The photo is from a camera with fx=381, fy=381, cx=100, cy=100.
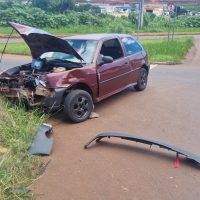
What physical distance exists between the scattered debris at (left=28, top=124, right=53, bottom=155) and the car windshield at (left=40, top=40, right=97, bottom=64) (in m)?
1.94

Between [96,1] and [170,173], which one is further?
[96,1]

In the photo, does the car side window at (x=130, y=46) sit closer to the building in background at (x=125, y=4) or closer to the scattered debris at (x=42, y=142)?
the scattered debris at (x=42, y=142)

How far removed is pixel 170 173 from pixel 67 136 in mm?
2146

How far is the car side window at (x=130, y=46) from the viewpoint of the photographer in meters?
9.17

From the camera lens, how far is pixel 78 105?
7289 millimetres

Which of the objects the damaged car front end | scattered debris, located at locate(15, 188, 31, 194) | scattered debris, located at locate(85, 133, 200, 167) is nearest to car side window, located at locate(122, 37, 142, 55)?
Answer: the damaged car front end

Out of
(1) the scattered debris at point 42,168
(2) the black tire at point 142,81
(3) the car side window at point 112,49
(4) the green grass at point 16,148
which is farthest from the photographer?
(2) the black tire at point 142,81

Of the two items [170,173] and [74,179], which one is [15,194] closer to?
[74,179]

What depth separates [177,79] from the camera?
40.0 feet

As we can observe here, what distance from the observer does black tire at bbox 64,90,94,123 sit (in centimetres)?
710

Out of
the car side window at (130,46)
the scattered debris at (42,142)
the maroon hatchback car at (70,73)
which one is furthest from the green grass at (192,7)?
the scattered debris at (42,142)

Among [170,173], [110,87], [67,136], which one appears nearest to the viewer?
[170,173]

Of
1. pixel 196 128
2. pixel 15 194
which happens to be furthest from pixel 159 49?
pixel 15 194

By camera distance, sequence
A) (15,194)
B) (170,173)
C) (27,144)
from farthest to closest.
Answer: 1. (27,144)
2. (170,173)
3. (15,194)
